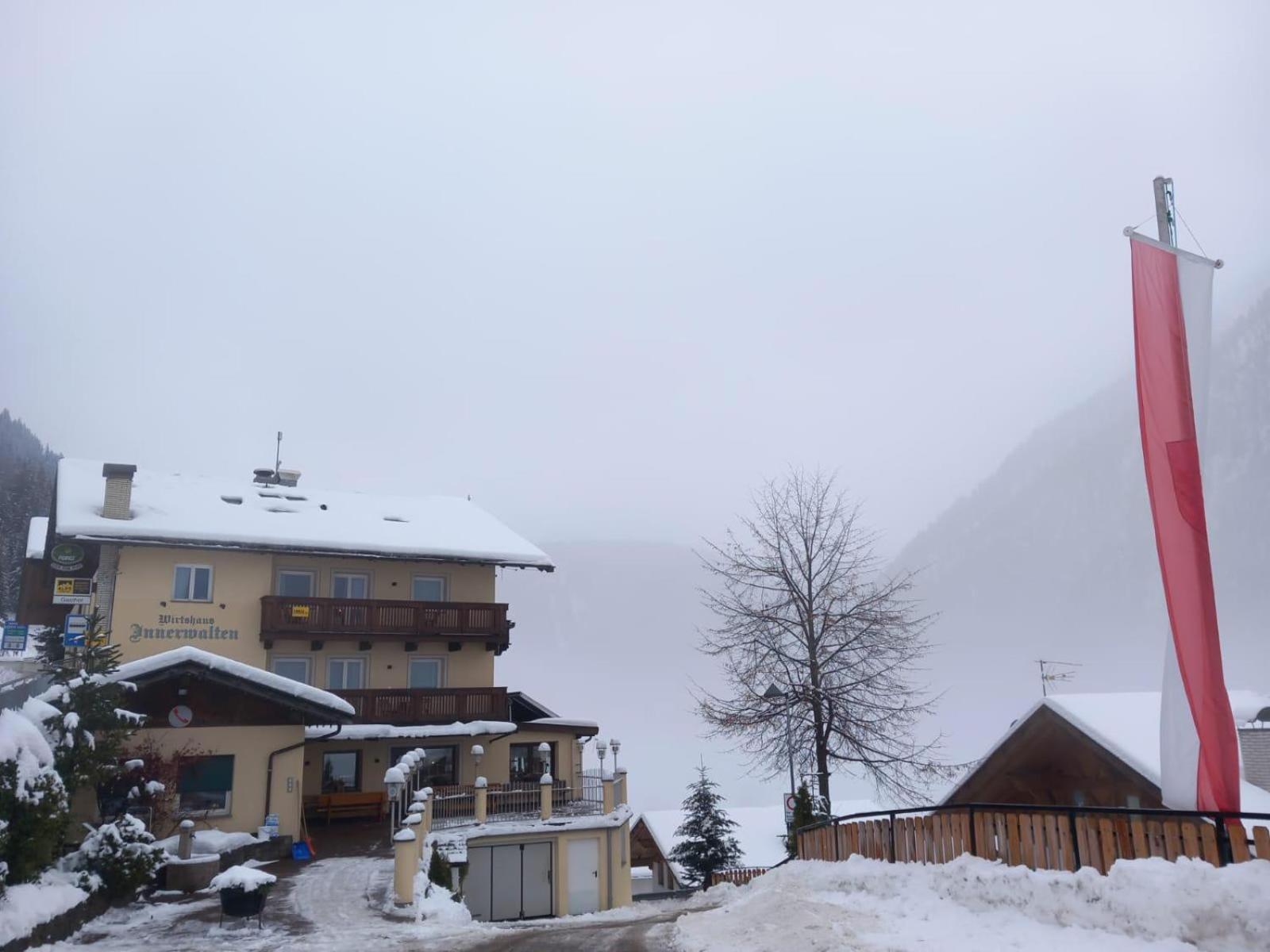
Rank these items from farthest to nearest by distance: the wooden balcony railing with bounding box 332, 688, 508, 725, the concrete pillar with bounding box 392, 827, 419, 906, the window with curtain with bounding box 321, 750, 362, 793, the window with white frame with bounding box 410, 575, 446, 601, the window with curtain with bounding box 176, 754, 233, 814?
the window with white frame with bounding box 410, 575, 446, 601
the wooden balcony railing with bounding box 332, 688, 508, 725
the window with curtain with bounding box 321, 750, 362, 793
the window with curtain with bounding box 176, 754, 233, 814
the concrete pillar with bounding box 392, 827, 419, 906

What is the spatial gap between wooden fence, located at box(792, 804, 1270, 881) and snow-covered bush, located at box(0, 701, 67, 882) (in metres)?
11.2

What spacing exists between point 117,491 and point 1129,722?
30.3m

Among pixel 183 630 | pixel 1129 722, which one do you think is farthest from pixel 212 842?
pixel 1129 722

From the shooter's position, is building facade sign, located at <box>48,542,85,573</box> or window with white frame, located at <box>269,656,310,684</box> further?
window with white frame, located at <box>269,656,310,684</box>

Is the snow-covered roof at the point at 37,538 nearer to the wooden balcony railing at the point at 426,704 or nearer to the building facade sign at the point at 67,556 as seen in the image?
the building facade sign at the point at 67,556

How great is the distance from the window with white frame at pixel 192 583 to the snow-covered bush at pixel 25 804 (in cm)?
2007

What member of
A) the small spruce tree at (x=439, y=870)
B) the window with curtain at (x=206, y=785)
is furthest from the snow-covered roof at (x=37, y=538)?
the small spruce tree at (x=439, y=870)

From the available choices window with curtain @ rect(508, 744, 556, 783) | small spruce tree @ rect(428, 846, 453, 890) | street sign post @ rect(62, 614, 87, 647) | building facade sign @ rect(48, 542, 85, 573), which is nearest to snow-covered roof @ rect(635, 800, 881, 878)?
window with curtain @ rect(508, 744, 556, 783)

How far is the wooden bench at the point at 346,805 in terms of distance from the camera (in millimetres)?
30031

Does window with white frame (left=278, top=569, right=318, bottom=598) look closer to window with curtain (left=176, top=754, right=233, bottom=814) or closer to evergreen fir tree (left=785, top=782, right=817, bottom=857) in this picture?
window with curtain (left=176, top=754, right=233, bottom=814)

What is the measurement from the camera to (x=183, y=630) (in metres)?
31.7

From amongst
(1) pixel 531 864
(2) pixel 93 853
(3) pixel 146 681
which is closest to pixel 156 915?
(2) pixel 93 853

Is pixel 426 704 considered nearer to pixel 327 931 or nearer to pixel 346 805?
pixel 346 805

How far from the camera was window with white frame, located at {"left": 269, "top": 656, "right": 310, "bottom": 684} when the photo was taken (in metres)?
33.5
